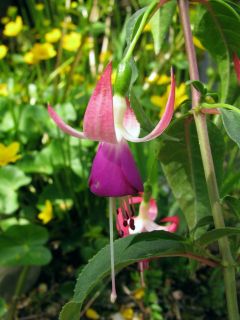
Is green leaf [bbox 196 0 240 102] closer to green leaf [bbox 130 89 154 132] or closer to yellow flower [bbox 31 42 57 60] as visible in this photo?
green leaf [bbox 130 89 154 132]

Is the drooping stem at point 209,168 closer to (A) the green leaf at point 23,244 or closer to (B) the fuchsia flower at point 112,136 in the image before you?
(B) the fuchsia flower at point 112,136

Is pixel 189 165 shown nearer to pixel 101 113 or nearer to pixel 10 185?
pixel 101 113

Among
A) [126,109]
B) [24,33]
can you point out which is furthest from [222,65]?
[24,33]

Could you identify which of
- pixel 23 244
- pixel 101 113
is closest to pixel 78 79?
pixel 23 244

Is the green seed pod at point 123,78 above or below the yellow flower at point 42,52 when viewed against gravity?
below

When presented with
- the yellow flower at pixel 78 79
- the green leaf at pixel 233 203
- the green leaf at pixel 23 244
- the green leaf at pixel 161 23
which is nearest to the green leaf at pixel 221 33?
the green leaf at pixel 161 23

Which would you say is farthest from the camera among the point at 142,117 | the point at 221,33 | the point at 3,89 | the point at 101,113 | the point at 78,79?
the point at 78,79

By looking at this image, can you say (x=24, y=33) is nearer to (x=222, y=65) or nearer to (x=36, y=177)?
(x=36, y=177)
